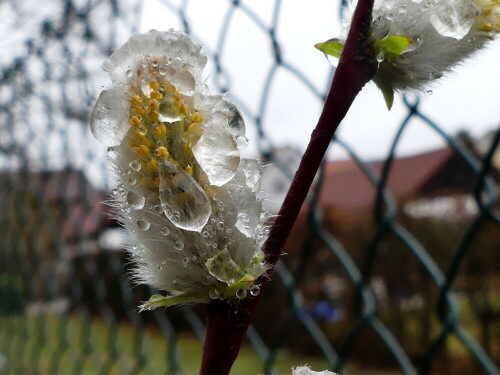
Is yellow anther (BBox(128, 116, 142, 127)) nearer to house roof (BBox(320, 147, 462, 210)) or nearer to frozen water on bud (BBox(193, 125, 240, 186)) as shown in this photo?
frozen water on bud (BBox(193, 125, 240, 186))

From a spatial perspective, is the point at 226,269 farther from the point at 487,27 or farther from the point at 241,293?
the point at 487,27

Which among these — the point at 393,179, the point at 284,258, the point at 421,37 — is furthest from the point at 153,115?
the point at 393,179

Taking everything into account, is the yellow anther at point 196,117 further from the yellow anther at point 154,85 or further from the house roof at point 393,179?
the house roof at point 393,179

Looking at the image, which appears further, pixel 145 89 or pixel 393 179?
pixel 393 179

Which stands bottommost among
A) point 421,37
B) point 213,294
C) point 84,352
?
point 84,352

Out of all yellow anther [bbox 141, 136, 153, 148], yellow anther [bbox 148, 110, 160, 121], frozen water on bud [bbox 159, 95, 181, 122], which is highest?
frozen water on bud [bbox 159, 95, 181, 122]

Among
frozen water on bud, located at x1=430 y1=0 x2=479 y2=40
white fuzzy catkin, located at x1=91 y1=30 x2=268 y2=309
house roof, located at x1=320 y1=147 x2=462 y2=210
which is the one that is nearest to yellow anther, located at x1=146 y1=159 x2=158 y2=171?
white fuzzy catkin, located at x1=91 y1=30 x2=268 y2=309

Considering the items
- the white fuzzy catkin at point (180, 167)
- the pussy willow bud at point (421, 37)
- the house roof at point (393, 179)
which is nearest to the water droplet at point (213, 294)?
the white fuzzy catkin at point (180, 167)

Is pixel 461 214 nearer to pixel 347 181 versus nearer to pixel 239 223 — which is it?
pixel 347 181
